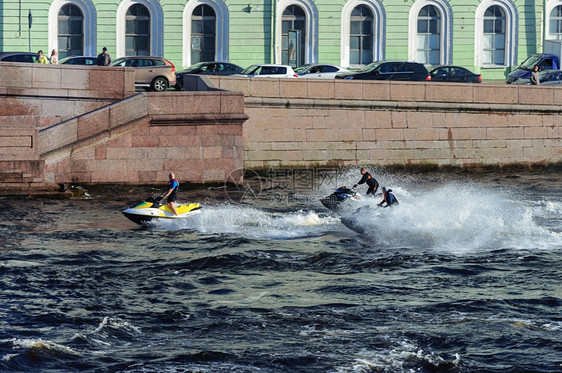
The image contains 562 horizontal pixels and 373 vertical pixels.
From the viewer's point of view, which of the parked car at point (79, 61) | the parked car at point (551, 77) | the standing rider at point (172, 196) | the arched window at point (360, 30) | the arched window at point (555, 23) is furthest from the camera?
the arched window at point (555, 23)

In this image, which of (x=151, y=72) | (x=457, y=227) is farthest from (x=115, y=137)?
(x=457, y=227)

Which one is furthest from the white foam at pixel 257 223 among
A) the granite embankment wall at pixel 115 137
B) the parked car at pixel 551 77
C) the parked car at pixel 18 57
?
the parked car at pixel 551 77

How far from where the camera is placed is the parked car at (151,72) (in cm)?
3288

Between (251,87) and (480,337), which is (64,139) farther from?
(480,337)

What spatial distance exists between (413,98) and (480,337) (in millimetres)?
16666

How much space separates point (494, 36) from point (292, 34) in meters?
7.97

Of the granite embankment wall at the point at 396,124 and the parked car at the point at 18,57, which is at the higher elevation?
the parked car at the point at 18,57

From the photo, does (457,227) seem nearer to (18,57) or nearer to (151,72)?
(151,72)

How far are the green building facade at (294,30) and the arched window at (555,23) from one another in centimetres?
4

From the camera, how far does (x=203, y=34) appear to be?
1563 inches

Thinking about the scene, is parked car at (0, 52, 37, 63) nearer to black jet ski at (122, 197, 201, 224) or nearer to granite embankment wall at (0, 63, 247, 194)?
granite embankment wall at (0, 63, 247, 194)

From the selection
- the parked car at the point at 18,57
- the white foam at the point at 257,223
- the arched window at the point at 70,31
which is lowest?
the white foam at the point at 257,223

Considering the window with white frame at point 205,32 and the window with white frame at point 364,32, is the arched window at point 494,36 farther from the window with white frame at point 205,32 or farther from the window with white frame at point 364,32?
the window with white frame at point 205,32

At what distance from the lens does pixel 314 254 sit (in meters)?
19.2
